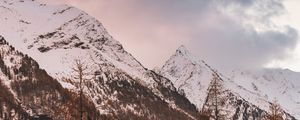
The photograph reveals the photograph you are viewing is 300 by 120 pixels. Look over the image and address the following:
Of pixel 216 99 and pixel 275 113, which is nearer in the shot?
pixel 216 99

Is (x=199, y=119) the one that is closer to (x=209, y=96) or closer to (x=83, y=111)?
(x=209, y=96)

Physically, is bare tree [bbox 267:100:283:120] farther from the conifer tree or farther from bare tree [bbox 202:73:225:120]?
bare tree [bbox 202:73:225:120]

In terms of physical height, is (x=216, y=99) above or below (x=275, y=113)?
below

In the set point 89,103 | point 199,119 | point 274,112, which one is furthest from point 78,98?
point 274,112

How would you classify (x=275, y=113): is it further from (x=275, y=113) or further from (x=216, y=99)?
(x=216, y=99)

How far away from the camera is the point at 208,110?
69.1m

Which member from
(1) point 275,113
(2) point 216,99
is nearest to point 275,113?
(1) point 275,113

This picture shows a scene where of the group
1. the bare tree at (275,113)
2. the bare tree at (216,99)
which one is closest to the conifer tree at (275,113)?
the bare tree at (275,113)

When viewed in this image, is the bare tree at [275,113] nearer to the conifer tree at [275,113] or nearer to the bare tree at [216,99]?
the conifer tree at [275,113]

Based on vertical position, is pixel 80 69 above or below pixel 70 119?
above

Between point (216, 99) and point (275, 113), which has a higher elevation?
point (275, 113)

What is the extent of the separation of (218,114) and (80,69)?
17.1 m

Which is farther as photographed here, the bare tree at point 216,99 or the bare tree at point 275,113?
the bare tree at point 275,113

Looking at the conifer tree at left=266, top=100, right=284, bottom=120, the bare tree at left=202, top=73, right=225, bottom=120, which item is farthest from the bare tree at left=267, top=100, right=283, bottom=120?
the bare tree at left=202, top=73, right=225, bottom=120
